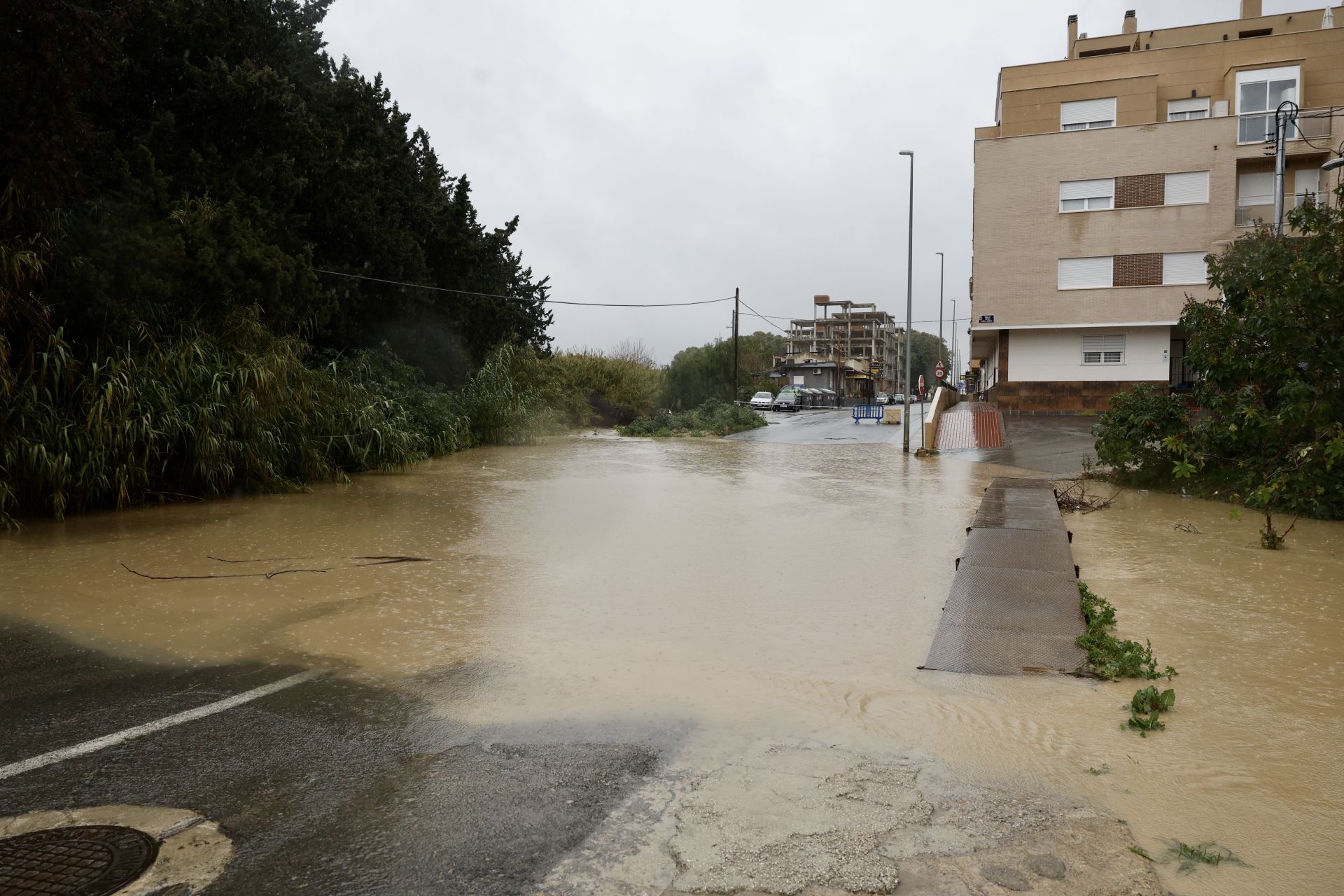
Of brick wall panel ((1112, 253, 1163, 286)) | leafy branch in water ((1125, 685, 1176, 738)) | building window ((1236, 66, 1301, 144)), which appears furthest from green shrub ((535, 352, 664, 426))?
leafy branch in water ((1125, 685, 1176, 738))

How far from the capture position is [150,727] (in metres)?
4.59

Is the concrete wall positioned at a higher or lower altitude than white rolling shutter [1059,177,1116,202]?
lower

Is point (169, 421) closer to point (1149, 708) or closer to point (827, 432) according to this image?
point (1149, 708)

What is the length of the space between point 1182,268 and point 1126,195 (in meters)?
3.10

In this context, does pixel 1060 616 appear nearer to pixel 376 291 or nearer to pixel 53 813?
pixel 53 813

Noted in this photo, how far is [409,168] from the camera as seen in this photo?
2588 centimetres

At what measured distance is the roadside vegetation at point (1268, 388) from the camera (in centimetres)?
1195

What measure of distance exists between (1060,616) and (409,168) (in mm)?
23495

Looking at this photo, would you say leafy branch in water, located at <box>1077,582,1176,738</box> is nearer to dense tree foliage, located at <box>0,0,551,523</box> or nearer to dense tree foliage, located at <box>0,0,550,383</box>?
dense tree foliage, located at <box>0,0,551,523</box>

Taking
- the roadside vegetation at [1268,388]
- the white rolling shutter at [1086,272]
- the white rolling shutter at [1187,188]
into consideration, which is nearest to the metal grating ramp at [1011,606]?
the roadside vegetation at [1268,388]

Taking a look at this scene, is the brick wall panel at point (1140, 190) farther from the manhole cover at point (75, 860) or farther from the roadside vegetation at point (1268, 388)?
the manhole cover at point (75, 860)

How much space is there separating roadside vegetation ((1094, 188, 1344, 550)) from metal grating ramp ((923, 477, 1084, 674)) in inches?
143

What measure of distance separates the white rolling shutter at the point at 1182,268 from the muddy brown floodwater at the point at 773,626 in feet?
68.6

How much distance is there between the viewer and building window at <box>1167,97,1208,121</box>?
3369 cm
